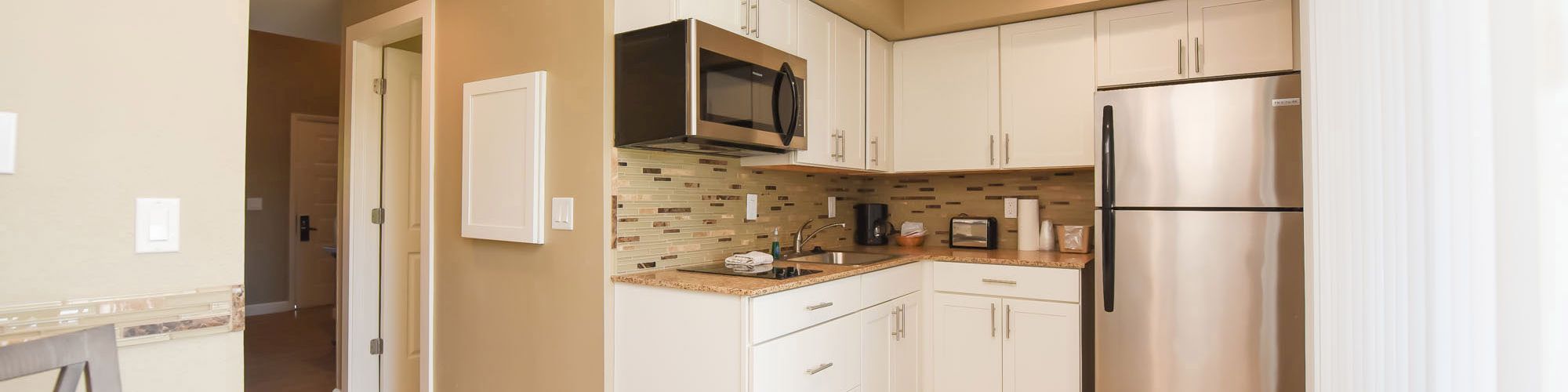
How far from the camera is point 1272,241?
2299 millimetres

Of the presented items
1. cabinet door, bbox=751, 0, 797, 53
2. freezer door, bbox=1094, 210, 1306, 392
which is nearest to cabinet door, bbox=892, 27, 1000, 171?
freezer door, bbox=1094, 210, 1306, 392

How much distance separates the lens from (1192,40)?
2.80m

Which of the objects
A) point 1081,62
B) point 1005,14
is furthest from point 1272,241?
point 1005,14

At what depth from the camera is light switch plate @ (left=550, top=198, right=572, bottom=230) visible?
7.51 feet

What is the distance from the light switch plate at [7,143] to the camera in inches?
43.6

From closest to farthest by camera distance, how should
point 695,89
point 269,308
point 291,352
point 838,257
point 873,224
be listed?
point 695,89 < point 838,257 < point 873,224 < point 291,352 < point 269,308

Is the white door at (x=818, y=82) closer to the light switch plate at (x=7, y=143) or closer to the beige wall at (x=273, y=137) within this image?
the light switch plate at (x=7, y=143)

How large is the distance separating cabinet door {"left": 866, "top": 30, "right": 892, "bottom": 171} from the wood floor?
3.17 meters

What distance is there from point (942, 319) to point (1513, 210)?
7.43 ft

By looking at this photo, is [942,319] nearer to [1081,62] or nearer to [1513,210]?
[1081,62]

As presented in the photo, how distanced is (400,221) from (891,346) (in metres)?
2.44

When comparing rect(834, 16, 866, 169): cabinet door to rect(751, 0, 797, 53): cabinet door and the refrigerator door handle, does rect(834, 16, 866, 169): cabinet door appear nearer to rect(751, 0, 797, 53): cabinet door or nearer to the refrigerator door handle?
rect(751, 0, 797, 53): cabinet door

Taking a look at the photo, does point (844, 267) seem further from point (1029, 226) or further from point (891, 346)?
point (1029, 226)

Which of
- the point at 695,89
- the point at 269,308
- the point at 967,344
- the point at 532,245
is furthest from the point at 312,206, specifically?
the point at 967,344
